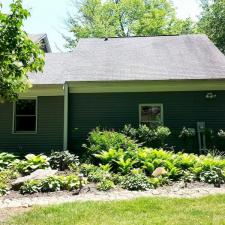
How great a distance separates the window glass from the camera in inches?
520

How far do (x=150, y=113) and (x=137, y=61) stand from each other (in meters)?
2.53

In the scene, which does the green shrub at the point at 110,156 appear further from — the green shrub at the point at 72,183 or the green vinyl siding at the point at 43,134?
the green vinyl siding at the point at 43,134

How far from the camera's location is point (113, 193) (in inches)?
294

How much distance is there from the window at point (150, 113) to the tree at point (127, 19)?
19.7m

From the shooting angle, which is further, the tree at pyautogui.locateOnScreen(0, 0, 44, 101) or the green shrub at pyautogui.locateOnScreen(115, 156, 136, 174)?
the green shrub at pyautogui.locateOnScreen(115, 156, 136, 174)

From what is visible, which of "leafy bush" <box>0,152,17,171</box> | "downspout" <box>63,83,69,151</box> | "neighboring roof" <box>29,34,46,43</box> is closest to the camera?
"leafy bush" <box>0,152,17,171</box>

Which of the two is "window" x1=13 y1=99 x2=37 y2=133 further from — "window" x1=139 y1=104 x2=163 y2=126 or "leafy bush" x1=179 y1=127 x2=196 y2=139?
"leafy bush" x1=179 y1=127 x2=196 y2=139

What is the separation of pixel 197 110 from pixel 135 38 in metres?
6.06

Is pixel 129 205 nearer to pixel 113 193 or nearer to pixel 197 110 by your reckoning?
pixel 113 193

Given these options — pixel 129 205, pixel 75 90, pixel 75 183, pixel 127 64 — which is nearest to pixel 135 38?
pixel 127 64

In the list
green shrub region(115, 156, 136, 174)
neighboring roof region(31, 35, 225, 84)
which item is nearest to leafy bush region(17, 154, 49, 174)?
green shrub region(115, 156, 136, 174)

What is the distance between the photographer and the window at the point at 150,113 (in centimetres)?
1319

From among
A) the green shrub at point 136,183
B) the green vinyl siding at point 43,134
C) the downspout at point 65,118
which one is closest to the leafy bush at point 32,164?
the green shrub at point 136,183

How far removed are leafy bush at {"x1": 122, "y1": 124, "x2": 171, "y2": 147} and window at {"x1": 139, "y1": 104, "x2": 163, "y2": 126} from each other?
87 centimetres
